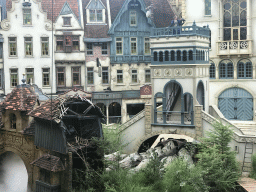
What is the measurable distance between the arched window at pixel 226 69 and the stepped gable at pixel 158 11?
8382 millimetres

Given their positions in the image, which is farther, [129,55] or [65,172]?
[129,55]

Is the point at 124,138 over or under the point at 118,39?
under

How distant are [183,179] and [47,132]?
7.96 meters

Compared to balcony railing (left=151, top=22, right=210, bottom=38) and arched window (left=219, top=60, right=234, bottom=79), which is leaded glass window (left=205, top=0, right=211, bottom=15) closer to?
arched window (left=219, top=60, right=234, bottom=79)

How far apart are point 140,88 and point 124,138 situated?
12.8 metres

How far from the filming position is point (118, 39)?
1882 inches

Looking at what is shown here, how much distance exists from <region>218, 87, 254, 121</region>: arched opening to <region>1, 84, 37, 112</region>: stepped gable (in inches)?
934

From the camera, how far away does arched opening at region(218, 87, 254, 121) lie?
43.9 m

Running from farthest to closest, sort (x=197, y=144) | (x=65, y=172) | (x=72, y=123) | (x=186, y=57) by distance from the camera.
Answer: (x=186, y=57)
(x=197, y=144)
(x=72, y=123)
(x=65, y=172)

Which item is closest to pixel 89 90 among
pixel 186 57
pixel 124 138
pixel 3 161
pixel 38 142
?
pixel 124 138

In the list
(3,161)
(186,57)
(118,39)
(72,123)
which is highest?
(118,39)

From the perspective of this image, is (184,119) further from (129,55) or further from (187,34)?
(129,55)

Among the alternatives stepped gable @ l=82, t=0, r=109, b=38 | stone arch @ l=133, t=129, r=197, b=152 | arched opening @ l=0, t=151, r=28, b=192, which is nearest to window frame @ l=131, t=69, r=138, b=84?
stepped gable @ l=82, t=0, r=109, b=38

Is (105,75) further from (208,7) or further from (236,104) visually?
(236,104)
